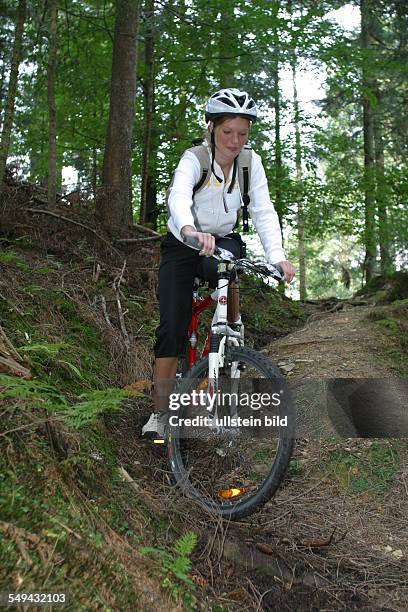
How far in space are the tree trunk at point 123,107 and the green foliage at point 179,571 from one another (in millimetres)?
6696

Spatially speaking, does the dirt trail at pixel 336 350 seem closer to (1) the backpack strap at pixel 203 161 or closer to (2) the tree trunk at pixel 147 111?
(1) the backpack strap at pixel 203 161

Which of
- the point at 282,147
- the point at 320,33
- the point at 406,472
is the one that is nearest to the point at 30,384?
the point at 406,472

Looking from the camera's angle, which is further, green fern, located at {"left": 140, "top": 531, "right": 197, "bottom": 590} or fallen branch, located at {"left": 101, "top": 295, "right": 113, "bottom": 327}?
fallen branch, located at {"left": 101, "top": 295, "right": 113, "bottom": 327}

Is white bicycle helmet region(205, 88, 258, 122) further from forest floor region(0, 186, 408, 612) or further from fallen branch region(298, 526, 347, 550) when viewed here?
fallen branch region(298, 526, 347, 550)

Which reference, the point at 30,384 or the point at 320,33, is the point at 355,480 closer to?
the point at 30,384

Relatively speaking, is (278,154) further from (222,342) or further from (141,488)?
(141,488)

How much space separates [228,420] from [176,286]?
1.01 m

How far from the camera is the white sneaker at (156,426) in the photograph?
13.7 ft

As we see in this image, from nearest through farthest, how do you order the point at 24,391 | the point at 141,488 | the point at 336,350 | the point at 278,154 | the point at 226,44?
1. the point at 24,391
2. the point at 141,488
3. the point at 336,350
4. the point at 226,44
5. the point at 278,154

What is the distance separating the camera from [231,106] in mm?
3855

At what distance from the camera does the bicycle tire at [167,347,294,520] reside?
347cm

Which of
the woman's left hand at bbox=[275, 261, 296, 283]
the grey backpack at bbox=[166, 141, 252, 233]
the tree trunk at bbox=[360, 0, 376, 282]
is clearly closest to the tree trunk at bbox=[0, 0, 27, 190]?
the grey backpack at bbox=[166, 141, 252, 233]

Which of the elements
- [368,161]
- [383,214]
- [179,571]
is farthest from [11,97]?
[368,161]

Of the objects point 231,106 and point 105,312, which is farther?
point 105,312
